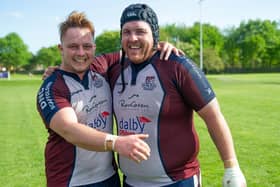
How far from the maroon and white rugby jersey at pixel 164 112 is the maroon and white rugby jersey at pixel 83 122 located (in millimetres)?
180

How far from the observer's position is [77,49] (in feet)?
10.1

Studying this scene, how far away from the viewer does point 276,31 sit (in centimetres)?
11169

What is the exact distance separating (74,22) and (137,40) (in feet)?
1.79

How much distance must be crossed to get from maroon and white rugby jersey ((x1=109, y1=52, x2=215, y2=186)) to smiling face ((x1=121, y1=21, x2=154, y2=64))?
0.10m

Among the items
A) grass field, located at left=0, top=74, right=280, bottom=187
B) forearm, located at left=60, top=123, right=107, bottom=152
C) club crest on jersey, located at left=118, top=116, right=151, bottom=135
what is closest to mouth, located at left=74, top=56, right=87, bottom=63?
club crest on jersey, located at left=118, top=116, right=151, bottom=135

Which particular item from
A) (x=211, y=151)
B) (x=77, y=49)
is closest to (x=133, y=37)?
(x=77, y=49)

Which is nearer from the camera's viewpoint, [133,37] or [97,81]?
[133,37]

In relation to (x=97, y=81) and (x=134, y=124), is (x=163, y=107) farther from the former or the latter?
(x=97, y=81)

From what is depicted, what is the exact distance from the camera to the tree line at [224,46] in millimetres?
95312

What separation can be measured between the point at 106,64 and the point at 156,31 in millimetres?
652

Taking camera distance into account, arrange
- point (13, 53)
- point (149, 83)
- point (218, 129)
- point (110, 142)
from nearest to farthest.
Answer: point (110, 142) < point (218, 129) < point (149, 83) < point (13, 53)

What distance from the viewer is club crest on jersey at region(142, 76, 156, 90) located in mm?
2934

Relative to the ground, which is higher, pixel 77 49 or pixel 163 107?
pixel 77 49

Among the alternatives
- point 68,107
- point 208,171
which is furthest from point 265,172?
point 68,107
